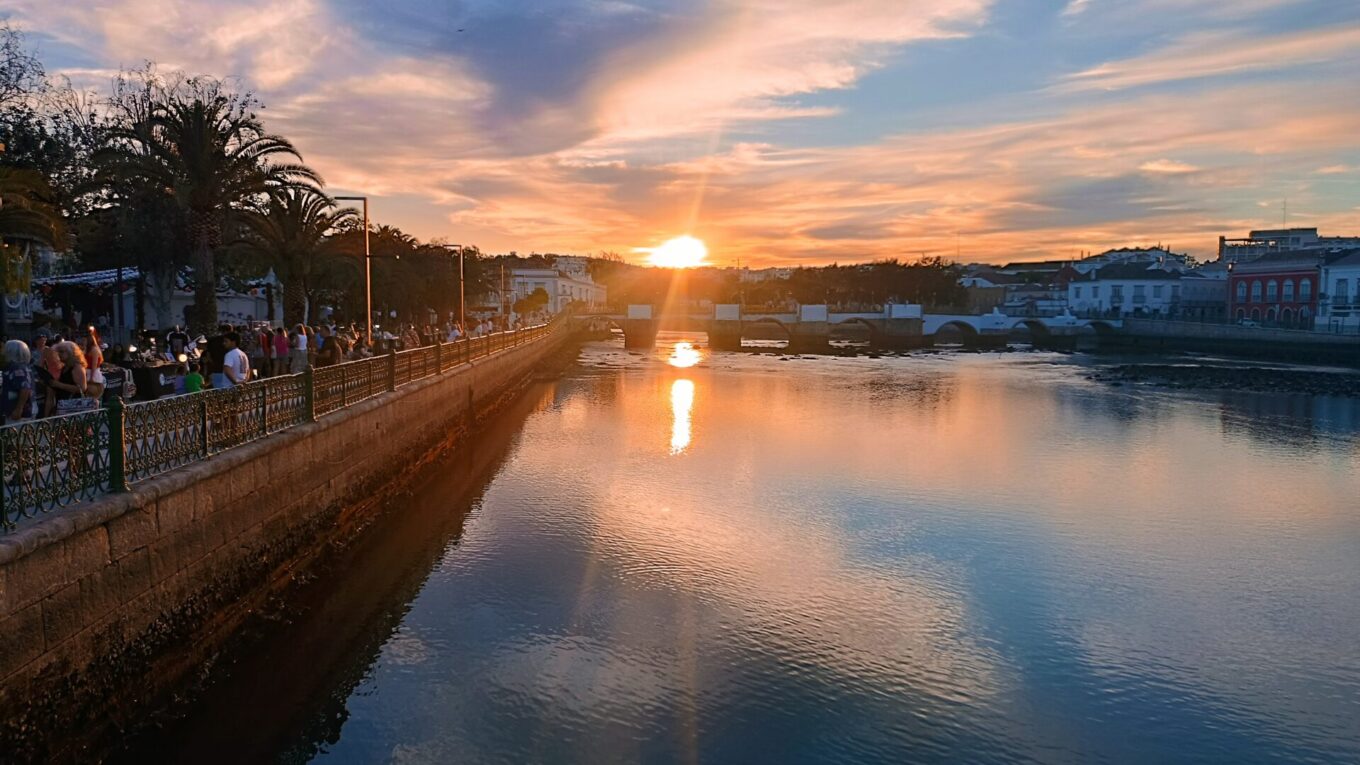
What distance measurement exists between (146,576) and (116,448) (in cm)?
123

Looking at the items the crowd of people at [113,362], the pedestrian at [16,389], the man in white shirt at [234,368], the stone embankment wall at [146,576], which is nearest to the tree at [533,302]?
the crowd of people at [113,362]

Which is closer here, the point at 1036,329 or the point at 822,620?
the point at 822,620

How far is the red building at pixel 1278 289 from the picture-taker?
238ft

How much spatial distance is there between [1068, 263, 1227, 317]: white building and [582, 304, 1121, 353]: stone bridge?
32.0 ft

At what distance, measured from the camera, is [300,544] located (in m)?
12.0

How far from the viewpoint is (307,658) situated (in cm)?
930

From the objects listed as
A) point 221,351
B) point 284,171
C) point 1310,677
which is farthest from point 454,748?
point 284,171

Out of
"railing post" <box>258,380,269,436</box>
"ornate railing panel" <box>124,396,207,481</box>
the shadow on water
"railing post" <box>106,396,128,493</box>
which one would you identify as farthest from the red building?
"railing post" <box>106,396,128,493</box>

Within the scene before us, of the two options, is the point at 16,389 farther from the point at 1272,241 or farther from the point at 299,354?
the point at 1272,241

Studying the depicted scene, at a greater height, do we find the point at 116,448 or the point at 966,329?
the point at 116,448

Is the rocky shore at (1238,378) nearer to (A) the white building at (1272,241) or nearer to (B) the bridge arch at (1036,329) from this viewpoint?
(B) the bridge arch at (1036,329)

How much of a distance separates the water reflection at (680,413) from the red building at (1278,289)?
56.2 m

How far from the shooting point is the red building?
2854 inches

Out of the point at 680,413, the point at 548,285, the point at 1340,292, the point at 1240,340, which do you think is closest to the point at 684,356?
the point at 680,413
